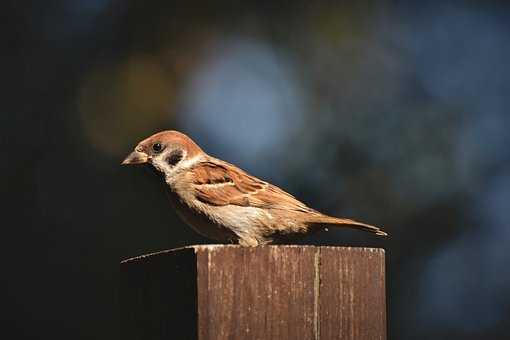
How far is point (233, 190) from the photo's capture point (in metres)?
3.82

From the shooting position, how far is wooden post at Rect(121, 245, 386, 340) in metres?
2.21

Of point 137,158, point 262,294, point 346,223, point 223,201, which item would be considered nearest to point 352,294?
point 262,294

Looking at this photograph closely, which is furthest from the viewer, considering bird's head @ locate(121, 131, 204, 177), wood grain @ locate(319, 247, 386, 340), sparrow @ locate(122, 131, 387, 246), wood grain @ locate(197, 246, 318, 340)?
bird's head @ locate(121, 131, 204, 177)

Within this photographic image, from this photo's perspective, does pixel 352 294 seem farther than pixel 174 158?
No

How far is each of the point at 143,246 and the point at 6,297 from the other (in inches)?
36.2

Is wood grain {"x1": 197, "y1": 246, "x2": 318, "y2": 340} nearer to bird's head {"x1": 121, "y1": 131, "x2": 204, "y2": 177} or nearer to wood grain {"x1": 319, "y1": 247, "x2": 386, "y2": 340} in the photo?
wood grain {"x1": 319, "y1": 247, "x2": 386, "y2": 340}

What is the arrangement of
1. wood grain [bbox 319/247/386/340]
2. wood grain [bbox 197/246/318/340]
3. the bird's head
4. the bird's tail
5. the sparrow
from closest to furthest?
wood grain [bbox 197/246/318/340] → wood grain [bbox 319/247/386/340] → the bird's tail → the sparrow → the bird's head

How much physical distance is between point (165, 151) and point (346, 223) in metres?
0.81

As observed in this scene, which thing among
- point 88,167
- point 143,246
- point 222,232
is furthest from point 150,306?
point 88,167

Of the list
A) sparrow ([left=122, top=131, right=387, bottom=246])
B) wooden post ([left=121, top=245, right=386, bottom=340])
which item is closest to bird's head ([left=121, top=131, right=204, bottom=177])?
sparrow ([left=122, top=131, right=387, bottom=246])

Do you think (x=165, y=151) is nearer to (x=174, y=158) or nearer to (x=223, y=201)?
(x=174, y=158)

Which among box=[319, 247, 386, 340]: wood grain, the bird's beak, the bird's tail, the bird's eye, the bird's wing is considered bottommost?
box=[319, 247, 386, 340]: wood grain

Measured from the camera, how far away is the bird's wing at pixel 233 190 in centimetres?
376

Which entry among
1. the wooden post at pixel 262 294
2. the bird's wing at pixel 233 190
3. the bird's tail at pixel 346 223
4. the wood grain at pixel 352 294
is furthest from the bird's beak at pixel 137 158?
the wood grain at pixel 352 294
